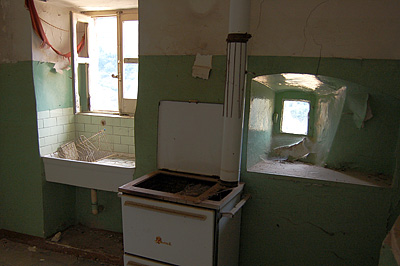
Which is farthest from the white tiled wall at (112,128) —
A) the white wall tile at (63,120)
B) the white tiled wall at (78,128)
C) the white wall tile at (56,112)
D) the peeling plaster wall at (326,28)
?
the peeling plaster wall at (326,28)

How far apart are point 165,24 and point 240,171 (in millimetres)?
1230

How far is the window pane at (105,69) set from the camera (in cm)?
334

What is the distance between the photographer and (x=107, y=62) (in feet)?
11.1

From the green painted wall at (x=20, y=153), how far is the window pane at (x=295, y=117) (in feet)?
7.42

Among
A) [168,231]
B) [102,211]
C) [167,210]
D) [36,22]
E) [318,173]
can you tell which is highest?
[36,22]

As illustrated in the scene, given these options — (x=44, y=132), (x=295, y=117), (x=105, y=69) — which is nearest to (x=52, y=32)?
(x=105, y=69)

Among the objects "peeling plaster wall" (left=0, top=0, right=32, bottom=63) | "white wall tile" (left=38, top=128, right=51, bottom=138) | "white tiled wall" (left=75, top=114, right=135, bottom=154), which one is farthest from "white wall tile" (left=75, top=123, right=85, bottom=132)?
"peeling plaster wall" (left=0, top=0, right=32, bottom=63)

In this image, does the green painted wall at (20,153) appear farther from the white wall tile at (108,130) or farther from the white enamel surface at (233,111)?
the white enamel surface at (233,111)

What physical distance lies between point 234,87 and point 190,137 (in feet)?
2.01

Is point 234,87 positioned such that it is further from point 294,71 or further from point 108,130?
point 108,130

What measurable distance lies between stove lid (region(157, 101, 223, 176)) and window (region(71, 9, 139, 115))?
841 millimetres

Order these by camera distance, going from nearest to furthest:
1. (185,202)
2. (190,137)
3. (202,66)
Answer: (185,202) → (202,66) → (190,137)

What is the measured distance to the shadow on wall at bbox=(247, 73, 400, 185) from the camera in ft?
7.29

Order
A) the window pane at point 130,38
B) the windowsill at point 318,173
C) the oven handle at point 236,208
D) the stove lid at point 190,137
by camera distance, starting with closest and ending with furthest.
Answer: the oven handle at point 236,208, the windowsill at point 318,173, the stove lid at point 190,137, the window pane at point 130,38
